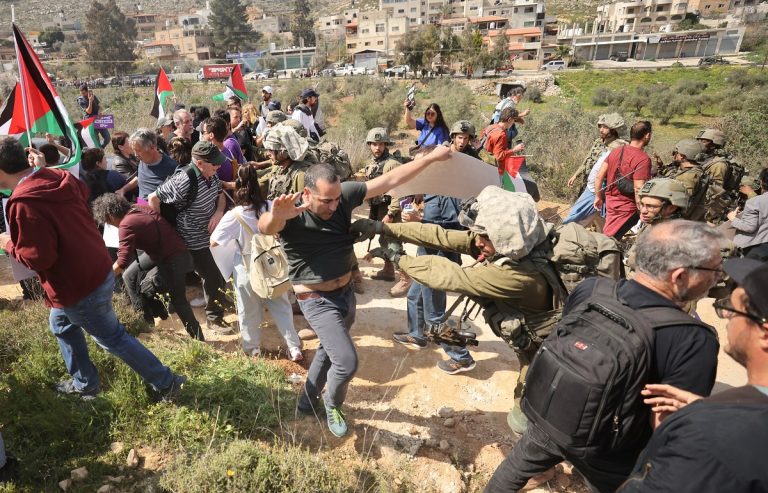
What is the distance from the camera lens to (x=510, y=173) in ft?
19.0

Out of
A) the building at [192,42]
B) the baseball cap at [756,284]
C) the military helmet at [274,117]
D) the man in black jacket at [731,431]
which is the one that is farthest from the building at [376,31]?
the man in black jacket at [731,431]

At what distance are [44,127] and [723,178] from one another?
7.59 meters

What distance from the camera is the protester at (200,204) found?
3.84 metres

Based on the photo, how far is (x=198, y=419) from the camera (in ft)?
9.61

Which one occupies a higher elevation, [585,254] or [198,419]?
[585,254]

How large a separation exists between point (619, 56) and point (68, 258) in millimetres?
78977

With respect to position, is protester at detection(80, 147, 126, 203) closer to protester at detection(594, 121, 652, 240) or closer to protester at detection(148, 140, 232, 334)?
protester at detection(148, 140, 232, 334)

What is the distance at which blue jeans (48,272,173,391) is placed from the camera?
2.82m

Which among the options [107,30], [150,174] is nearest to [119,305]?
[150,174]

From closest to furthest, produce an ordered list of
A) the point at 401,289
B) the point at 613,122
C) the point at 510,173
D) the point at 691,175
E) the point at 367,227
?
the point at 367,227, the point at 691,175, the point at 613,122, the point at 401,289, the point at 510,173

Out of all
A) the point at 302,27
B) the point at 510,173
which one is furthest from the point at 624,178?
the point at 302,27

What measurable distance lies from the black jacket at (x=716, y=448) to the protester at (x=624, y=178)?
3.95 meters

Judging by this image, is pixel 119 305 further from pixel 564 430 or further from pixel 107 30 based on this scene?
pixel 107 30

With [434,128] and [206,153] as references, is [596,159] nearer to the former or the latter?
[434,128]
